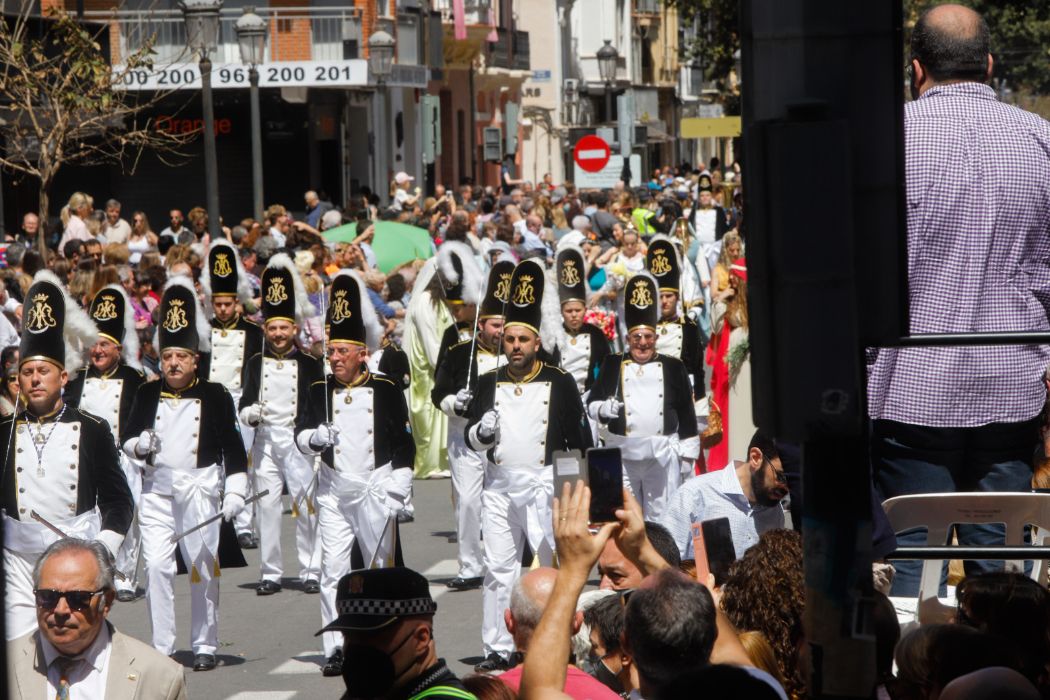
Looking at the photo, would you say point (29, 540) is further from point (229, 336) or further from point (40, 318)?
point (229, 336)

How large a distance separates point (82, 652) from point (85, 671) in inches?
2.6

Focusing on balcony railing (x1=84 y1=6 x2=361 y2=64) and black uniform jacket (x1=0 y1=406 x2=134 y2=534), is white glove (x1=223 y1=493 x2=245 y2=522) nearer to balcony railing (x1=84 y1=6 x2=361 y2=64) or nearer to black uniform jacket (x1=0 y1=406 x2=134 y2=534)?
black uniform jacket (x1=0 y1=406 x2=134 y2=534)

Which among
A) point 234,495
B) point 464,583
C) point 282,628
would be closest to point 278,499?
point 464,583

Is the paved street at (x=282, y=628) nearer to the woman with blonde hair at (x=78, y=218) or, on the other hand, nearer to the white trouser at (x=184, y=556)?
the white trouser at (x=184, y=556)

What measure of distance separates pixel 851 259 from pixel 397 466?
8.10m

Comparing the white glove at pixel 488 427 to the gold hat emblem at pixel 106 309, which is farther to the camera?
the gold hat emblem at pixel 106 309

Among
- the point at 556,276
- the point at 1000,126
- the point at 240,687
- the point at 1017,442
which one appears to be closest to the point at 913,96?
the point at 1000,126

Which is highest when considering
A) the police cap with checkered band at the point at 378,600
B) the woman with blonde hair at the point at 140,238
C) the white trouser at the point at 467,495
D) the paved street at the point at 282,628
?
the woman with blonde hair at the point at 140,238

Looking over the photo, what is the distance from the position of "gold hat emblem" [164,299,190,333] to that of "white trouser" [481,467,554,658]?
2109 millimetres

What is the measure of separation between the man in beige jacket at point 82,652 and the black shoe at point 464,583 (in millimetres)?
5766

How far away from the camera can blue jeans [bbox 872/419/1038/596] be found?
15.0 feet

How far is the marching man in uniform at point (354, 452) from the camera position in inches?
413

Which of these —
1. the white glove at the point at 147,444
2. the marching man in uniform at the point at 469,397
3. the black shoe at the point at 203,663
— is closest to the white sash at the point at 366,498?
the white glove at the point at 147,444

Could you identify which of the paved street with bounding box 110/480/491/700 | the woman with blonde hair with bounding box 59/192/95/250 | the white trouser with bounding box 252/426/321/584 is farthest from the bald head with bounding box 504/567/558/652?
the woman with blonde hair with bounding box 59/192/95/250
